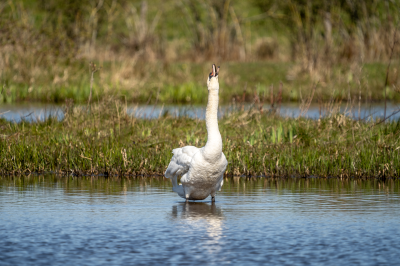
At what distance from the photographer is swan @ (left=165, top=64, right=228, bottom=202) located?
8102 millimetres

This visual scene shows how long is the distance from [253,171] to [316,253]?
198 inches

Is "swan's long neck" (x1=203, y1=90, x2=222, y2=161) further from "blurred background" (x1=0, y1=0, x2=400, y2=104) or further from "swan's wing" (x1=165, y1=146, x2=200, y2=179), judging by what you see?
"blurred background" (x1=0, y1=0, x2=400, y2=104)

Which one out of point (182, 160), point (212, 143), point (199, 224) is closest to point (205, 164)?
point (212, 143)

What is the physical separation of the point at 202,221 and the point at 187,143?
480 cm

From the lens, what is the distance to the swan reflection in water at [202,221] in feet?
22.0

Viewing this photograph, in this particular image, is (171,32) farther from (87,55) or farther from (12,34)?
(12,34)

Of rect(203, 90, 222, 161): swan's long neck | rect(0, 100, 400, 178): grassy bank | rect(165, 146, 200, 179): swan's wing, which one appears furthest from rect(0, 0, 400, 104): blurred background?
rect(203, 90, 222, 161): swan's long neck

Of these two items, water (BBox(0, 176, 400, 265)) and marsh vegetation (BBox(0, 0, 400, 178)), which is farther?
marsh vegetation (BBox(0, 0, 400, 178))

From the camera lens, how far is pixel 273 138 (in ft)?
40.3

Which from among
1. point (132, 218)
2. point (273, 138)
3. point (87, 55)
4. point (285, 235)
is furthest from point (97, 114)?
point (87, 55)

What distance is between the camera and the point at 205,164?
26.6 feet

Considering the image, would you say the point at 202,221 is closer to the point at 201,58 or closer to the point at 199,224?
the point at 199,224

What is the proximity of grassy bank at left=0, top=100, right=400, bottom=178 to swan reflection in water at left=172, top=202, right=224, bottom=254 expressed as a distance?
2.56 meters

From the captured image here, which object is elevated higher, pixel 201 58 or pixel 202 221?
pixel 201 58
